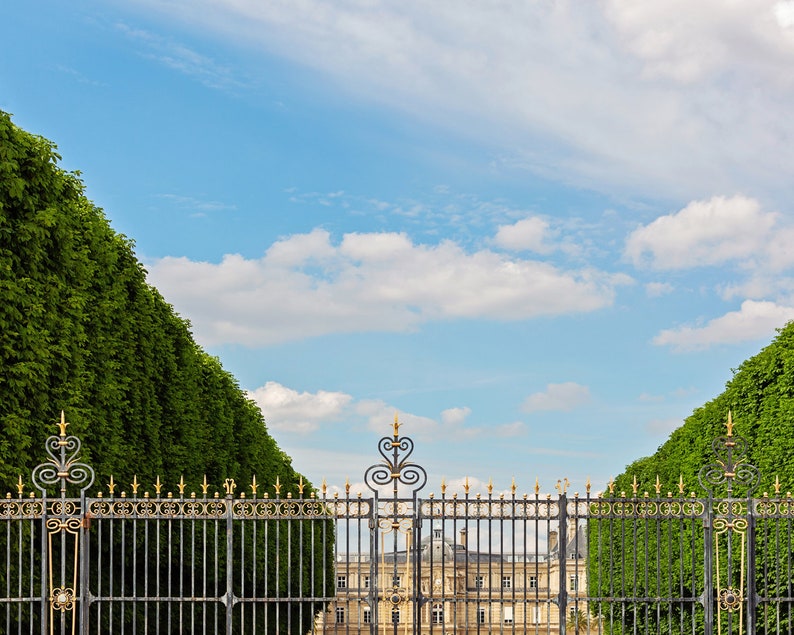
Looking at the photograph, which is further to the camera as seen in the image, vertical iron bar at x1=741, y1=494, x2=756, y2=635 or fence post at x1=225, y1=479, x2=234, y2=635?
vertical iron bar at x1=741, y1=494, x2=756, y2=635

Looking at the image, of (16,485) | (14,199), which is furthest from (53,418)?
(14,199)

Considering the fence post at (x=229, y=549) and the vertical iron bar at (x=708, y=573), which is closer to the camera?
the fence post at (x=229, y=549)

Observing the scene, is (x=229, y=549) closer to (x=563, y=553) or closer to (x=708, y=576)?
(x=563, y=553)

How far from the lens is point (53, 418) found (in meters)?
15.8

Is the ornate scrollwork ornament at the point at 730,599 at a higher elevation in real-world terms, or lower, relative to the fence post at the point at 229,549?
lower

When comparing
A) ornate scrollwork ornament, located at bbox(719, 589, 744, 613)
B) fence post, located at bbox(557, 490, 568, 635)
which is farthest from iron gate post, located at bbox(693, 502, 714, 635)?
fence post, located at bbox(557, 490, 568, 635)

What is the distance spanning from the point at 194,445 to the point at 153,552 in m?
2.99

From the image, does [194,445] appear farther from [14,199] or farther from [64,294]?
[14,199]

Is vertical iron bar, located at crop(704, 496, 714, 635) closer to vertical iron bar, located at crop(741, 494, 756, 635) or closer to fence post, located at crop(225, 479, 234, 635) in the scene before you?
vertical iron bar, located at crop(741, 494, 756, 635)

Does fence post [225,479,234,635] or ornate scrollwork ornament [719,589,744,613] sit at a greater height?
fence post [225,479,234,635]

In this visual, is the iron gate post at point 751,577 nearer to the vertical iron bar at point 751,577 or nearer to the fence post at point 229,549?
the vertical iron bar at point 751,577

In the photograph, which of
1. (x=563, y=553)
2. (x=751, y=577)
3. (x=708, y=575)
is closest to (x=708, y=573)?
(x=708, y=575)

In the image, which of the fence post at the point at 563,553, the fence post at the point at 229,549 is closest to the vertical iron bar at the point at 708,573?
the fence post at the point at 563,553

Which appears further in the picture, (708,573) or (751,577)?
(708,573)
